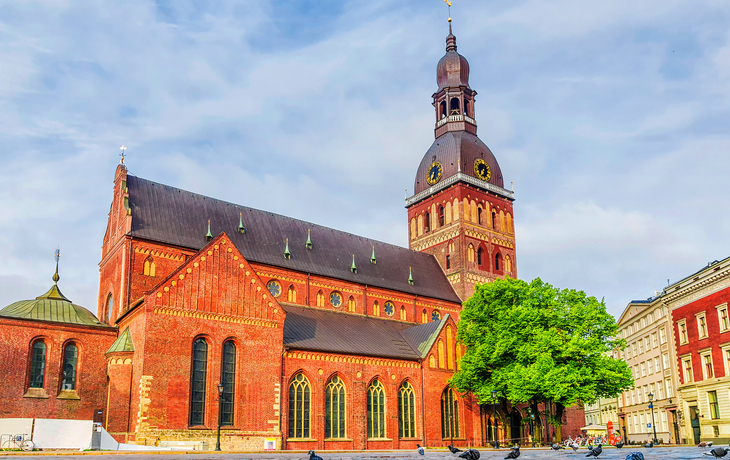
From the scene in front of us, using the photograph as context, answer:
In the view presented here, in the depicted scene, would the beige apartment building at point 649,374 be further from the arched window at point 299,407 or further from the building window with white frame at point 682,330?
the arched window at point 299,407

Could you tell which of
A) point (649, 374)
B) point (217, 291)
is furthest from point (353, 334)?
point (649, 374)

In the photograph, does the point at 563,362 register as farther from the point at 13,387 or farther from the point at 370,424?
the point at 13,387

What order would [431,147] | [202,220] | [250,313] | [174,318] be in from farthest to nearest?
1. [431,147]
2. [202,220]
3. [250,313]
4. [174,318]

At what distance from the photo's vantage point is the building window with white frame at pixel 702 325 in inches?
1788

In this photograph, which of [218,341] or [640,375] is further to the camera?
[640,375]

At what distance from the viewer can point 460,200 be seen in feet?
208

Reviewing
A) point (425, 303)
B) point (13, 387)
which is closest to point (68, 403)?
point (13, 387)

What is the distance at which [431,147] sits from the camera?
226 feet

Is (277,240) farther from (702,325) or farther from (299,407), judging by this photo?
(702,325)

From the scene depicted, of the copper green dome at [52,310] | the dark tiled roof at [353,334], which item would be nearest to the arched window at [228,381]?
the dark tiled roof at [353,334]

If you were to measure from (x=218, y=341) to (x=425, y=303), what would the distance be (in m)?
24.1

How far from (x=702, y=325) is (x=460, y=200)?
2479 cm

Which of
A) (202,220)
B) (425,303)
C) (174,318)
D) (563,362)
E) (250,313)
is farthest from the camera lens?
(425,303)

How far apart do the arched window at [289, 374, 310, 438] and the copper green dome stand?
12.9m
